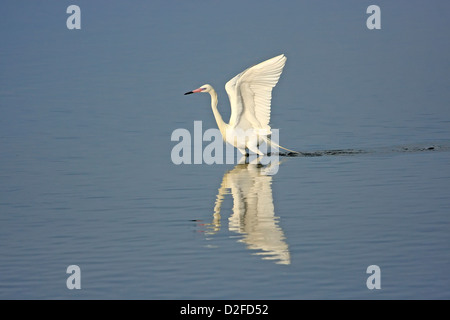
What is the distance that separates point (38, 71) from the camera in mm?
26516

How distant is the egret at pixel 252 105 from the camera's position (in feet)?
51.7

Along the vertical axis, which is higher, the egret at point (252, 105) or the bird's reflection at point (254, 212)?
the egret at point (252, 105)

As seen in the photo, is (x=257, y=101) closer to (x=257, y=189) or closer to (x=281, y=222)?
(x=257, y=189)

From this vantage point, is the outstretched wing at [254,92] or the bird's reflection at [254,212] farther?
the outstretched wing at [254,92]

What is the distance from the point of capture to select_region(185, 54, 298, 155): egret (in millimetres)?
15750

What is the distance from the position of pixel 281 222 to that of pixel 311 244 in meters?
1.09

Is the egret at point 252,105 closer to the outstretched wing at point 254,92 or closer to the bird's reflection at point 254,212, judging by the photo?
the outstretched wing at point 254,92

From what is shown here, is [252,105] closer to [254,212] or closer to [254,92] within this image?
[254,92]

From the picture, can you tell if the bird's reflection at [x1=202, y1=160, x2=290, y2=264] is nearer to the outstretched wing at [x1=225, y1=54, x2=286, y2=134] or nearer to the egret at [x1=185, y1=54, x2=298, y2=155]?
the egret at [x1=185, y1=54, x2=298, y2=155]

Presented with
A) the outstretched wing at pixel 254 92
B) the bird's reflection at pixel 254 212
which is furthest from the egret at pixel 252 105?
the bird's reflection at pixel 254 212

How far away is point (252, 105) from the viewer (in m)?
16.4

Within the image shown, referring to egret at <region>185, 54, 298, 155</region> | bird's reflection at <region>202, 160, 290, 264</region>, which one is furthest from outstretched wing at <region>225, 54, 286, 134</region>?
bird's reflection at <region>202, 160, 290, 264</region>

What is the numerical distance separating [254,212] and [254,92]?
4322 mm

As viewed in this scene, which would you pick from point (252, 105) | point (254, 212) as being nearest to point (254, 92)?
point (252, 105)
